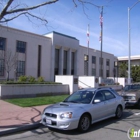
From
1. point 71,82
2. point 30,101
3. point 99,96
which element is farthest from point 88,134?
point 71,82

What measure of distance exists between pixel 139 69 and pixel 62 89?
36122 mm

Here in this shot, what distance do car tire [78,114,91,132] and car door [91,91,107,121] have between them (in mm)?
353

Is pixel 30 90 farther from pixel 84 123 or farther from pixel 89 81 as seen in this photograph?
pixel 84 123

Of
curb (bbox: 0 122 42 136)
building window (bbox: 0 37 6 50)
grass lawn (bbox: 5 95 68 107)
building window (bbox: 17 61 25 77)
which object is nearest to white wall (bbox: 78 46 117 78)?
building window (bbox: 17 61 25 77)

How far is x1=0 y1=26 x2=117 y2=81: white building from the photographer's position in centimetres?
2912

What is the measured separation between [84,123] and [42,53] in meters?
28.3

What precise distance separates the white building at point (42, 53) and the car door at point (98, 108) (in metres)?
21.6

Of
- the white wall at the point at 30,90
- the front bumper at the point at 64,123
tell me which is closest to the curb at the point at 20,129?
the front bumper at the point at 64,123

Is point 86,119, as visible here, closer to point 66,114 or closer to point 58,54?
point 66,114

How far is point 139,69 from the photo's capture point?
4975 centimetres

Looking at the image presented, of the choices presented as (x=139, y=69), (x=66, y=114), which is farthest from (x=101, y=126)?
(x=139, y=69)

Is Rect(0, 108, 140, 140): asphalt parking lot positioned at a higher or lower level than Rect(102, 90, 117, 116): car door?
lower

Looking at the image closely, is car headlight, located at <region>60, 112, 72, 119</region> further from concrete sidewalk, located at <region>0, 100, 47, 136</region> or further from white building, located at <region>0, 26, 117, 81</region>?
white building, located at <region>0, 26, 117, 81</region>

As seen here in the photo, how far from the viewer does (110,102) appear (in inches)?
325
